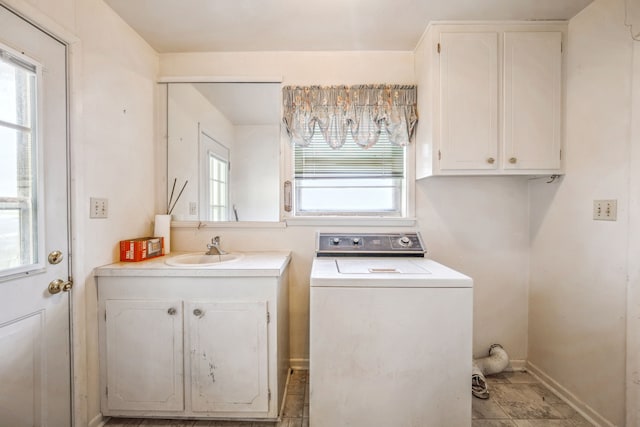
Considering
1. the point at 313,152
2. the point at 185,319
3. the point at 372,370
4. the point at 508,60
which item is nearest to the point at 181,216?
the point at 185,319

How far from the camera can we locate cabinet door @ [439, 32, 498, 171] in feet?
5.68

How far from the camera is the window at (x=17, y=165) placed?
3.67ft

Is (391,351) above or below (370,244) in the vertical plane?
below

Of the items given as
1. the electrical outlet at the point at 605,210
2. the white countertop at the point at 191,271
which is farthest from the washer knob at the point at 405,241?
the electrical outlet at the point at 605,210

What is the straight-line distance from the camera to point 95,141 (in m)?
A: 1.53

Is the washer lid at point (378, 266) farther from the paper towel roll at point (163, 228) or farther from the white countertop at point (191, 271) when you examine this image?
the paper towel roll at point (163, 228)

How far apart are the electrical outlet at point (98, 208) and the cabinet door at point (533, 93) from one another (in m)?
2.39

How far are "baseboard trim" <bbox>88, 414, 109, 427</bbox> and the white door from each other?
119 millimetres

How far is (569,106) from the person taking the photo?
1.72m

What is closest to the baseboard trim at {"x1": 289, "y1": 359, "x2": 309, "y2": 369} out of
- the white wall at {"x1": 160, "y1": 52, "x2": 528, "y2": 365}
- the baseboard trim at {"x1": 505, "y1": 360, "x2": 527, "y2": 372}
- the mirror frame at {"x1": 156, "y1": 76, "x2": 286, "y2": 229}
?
the white wall at {"x1": 160, "y1": 52, "x2": 528, "y2": 365}

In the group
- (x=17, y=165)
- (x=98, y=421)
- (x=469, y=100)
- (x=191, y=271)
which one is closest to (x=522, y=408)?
(x=469, y=100)

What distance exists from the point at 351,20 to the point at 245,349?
2.02m

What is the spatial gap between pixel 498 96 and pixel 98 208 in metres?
2.42

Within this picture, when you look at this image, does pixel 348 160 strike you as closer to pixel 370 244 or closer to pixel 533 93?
pixel 370 244
